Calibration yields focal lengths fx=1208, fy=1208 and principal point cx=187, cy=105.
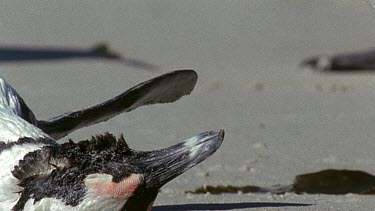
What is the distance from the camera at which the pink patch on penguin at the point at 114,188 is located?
289 cm

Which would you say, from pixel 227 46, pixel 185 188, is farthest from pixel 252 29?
pixel 185 188

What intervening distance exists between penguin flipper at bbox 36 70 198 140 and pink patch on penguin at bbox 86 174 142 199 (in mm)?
1153

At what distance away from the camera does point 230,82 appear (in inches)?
395

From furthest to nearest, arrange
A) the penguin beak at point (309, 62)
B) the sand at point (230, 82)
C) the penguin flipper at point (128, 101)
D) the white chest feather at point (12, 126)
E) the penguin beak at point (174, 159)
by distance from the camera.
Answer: the penguin beak at point (309, 62) → the sand at point (230, 82) → the penguin flipper at point (128, 101) → the white chest feather at point (12, 126) → the penguin beak at point (174, 159)

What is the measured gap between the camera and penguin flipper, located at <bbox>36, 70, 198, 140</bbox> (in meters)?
4.07

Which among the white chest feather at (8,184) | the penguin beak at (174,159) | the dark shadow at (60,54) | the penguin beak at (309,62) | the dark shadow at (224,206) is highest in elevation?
the penguin beak at (174,159)

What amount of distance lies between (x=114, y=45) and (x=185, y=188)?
7939mm

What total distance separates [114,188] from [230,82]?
283 inches

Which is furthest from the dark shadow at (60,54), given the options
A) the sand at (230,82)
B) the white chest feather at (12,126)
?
the white chest feather at (12,126)

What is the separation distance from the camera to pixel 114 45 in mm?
12695

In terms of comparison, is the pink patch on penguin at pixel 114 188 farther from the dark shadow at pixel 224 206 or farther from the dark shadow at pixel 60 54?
the dark shadow at pixel 60 54

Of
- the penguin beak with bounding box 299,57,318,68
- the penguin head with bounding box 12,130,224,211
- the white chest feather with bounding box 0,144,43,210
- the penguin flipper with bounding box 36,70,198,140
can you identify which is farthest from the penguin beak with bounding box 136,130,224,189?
the penguin beak with bounding box 299,57,318,68

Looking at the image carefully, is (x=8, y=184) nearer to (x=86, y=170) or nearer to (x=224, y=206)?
(x=86, y=170)

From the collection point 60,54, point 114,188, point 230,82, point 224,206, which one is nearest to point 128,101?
point 224,206
